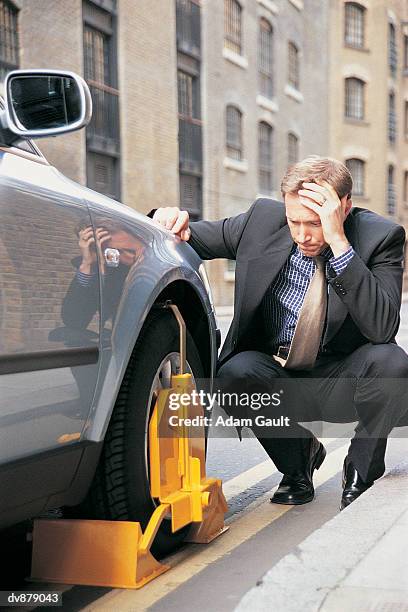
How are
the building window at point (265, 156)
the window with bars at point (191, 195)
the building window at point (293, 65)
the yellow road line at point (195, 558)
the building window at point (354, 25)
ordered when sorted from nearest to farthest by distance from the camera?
the yellow road line at point (195, 558) < the window with bars at point (191, 195) < the building window at point (265, 156) < the building window at point (293, 65) < the building window at point (354, 25)

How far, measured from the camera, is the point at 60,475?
2.60 meters

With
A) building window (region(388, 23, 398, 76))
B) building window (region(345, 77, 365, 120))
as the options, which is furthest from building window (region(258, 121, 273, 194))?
building window (region(388, 23, 398, 76))

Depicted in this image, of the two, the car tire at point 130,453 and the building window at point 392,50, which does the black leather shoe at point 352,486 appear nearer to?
the car tire at point 130,453

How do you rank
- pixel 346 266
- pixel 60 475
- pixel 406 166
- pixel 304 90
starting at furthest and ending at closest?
1. pixel 406 166
2. pixel 304 90
3. pixel 346 266
4. pixel 60 475

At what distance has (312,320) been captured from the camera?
154 inches

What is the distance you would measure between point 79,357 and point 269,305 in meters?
1.61

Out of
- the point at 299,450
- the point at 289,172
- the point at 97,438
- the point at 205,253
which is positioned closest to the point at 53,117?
the point at 97,438

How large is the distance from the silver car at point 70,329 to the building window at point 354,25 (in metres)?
35.2

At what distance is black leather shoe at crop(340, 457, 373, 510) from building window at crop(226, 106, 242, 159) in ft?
76.3

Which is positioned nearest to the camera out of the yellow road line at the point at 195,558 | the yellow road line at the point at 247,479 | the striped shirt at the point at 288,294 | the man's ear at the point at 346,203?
the yellow road line at the point at 195,558

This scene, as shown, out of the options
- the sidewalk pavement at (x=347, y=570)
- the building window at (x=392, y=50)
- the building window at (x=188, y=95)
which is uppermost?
the building window at (x=392, y=50)

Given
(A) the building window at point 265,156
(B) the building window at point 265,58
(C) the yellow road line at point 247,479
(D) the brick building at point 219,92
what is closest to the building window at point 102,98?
(D) the brick building at point 219,92

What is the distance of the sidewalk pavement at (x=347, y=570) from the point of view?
2.39m

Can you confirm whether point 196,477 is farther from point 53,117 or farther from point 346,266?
point 53,117
